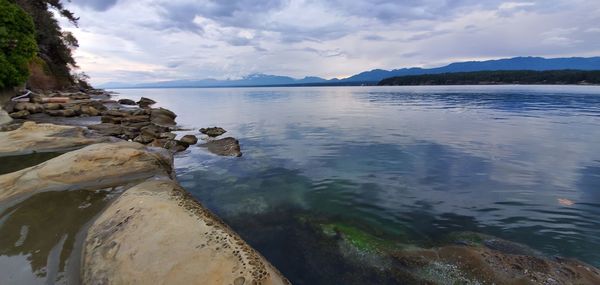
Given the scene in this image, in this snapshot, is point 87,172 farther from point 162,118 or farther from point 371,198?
point 162,118

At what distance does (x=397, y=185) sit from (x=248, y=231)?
737 cm

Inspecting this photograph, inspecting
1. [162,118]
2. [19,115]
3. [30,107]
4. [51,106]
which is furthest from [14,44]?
[162,118]

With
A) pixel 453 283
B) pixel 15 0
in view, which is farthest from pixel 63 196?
pixel 15 0

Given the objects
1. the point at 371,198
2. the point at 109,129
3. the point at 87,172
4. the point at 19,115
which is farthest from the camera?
the point at 19,115

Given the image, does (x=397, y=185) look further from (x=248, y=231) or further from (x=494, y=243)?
(x=248, y=231)

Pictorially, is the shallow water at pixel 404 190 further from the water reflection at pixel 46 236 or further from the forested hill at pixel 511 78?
the forested hill at pixel 511 78

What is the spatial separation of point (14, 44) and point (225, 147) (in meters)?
24.8

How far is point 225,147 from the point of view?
2031cm

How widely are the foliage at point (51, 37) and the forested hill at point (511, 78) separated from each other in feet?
586

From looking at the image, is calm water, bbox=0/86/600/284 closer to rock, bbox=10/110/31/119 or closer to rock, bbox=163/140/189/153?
rock, bbox=163/140/189/153

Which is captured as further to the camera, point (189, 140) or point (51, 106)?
point (51, 106)

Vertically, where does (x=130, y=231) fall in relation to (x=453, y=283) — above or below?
above

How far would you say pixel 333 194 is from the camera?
40.4 feet

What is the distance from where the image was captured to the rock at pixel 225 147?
19453 millimetres
